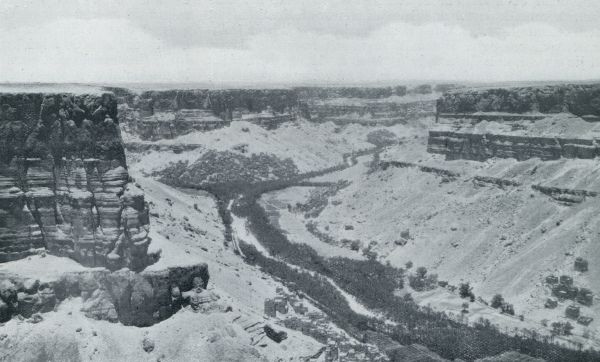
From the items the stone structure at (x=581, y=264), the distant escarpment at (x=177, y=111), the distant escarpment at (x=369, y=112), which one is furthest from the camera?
the distant escarpment at (x=369, y=112)

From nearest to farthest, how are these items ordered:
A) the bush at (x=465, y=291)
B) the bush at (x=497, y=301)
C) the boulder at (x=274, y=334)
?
the boulder at (x=274, y=334), the bush at (x=497, y=301), the bush at (x=465, y=291)

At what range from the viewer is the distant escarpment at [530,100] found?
52.4 m

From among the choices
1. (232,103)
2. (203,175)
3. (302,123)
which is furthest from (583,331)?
(302,123)

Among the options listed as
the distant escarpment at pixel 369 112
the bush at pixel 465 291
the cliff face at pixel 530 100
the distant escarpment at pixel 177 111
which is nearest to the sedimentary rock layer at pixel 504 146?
the cliff face at pixel 530 100

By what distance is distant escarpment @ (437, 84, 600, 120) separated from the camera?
52447 millimetres

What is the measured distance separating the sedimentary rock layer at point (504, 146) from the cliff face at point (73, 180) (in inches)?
1506

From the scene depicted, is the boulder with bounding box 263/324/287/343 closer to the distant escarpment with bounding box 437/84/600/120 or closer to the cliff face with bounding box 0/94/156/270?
the cliff face with bounding box 0/94/156/270

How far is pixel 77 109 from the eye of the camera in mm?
29297

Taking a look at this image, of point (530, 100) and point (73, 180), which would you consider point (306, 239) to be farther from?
point (73, 180)

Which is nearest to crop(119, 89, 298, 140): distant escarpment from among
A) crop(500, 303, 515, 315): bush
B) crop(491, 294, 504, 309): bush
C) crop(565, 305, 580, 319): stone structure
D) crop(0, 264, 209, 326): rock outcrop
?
crop(491, 294, 504, 309): bush

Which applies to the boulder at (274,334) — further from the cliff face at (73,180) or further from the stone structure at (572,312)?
the stone structure at (572,312)

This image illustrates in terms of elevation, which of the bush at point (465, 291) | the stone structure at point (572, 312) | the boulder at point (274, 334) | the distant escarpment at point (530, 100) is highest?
the distant escarpment at point (530, 100)

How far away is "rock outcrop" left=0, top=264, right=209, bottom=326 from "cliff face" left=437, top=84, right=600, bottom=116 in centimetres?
4066

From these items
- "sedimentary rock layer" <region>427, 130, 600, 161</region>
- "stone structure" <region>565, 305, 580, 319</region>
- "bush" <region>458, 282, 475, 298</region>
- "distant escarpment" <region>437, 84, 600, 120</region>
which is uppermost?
"distant escarpment" <region>437, 84, 600, 120</region>
